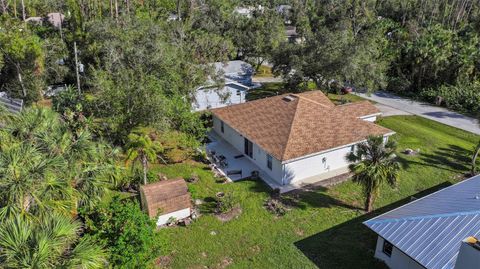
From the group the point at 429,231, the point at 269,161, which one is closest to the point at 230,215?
the point at 269,161

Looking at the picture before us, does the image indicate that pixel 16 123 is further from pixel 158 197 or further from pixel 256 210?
pixel 256 210

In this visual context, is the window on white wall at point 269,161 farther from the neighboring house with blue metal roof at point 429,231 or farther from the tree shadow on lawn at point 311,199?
the neighboring house with blue metal roof at point 429,231

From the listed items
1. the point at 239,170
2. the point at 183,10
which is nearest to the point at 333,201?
the point at 239,170

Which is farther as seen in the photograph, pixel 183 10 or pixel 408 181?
pixel 183 10

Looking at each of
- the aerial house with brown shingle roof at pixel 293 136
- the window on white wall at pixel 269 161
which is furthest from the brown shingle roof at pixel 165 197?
the window on white wall at pixel 269 161

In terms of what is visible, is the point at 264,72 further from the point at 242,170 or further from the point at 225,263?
the point at 225,263

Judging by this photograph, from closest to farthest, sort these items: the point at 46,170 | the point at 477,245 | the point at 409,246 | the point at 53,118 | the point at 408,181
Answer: the point at 477,245, the point at 46,170, the point at 409,246, the point at 53,118, the point at 408,181
